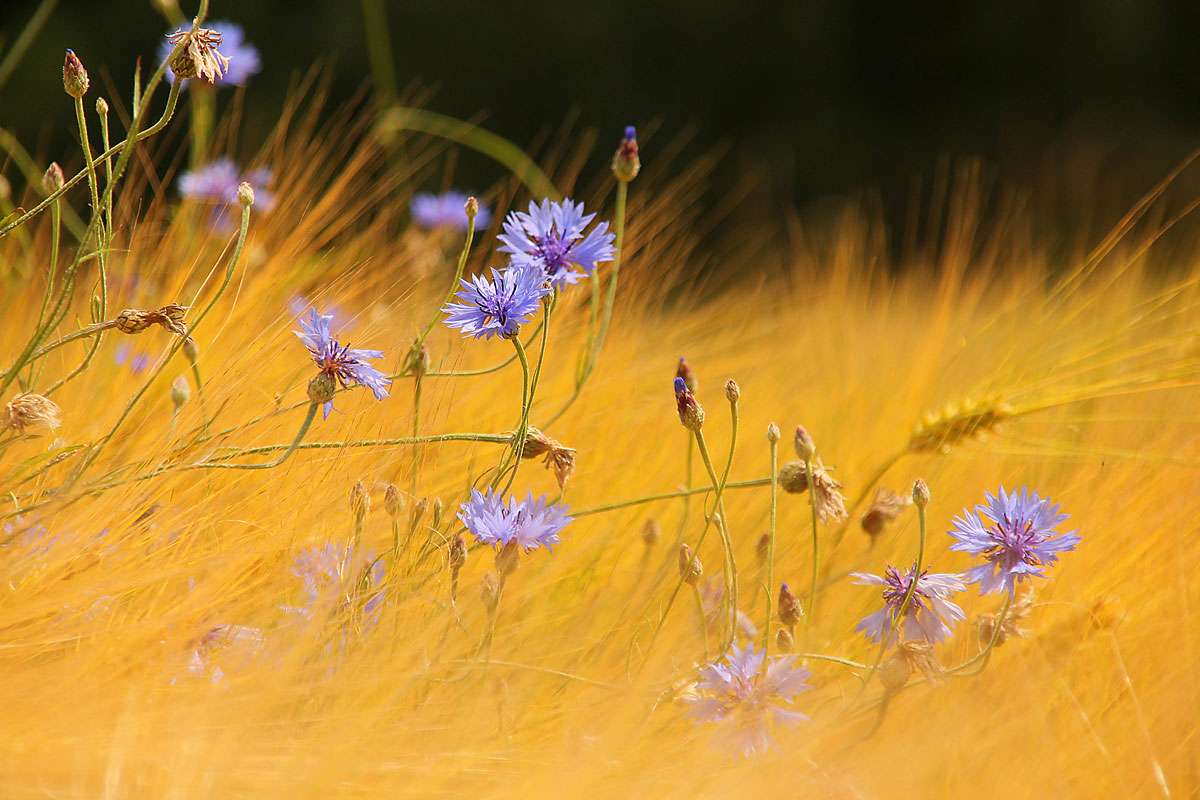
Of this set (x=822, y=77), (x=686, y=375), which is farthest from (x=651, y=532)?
(x=822, y=77)

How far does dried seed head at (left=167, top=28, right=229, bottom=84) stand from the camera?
2.34 ft

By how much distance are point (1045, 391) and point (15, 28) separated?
3.77 m

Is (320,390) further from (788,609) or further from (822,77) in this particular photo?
(822,77)

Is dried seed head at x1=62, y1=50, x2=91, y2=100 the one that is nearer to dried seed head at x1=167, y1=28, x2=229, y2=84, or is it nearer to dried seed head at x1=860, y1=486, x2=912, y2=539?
dried seed head at x1=167, y1=28, x2=229, y2=84

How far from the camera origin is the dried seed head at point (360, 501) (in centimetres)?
71

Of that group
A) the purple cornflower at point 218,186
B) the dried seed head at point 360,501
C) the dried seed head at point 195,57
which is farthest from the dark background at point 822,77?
the dried seed head at point 360,501

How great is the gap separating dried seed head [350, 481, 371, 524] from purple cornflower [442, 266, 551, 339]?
12cm

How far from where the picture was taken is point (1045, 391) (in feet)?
3.31

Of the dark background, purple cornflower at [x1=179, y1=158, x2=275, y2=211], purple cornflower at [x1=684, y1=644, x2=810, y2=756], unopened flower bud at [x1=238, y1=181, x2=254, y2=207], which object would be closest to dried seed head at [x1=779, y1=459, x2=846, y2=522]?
purple cornflower at [x1=684, y1=644, x2=810, y2=756]

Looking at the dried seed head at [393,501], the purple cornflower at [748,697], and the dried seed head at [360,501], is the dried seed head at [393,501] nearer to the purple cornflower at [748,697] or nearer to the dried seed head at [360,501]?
the dried seed head at [360,501]

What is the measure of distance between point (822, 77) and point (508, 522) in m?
4.21

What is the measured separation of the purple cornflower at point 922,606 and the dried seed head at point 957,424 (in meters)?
0.21

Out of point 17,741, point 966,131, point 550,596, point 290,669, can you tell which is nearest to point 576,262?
point 550,596

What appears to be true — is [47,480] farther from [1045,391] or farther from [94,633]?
[1045,391]
